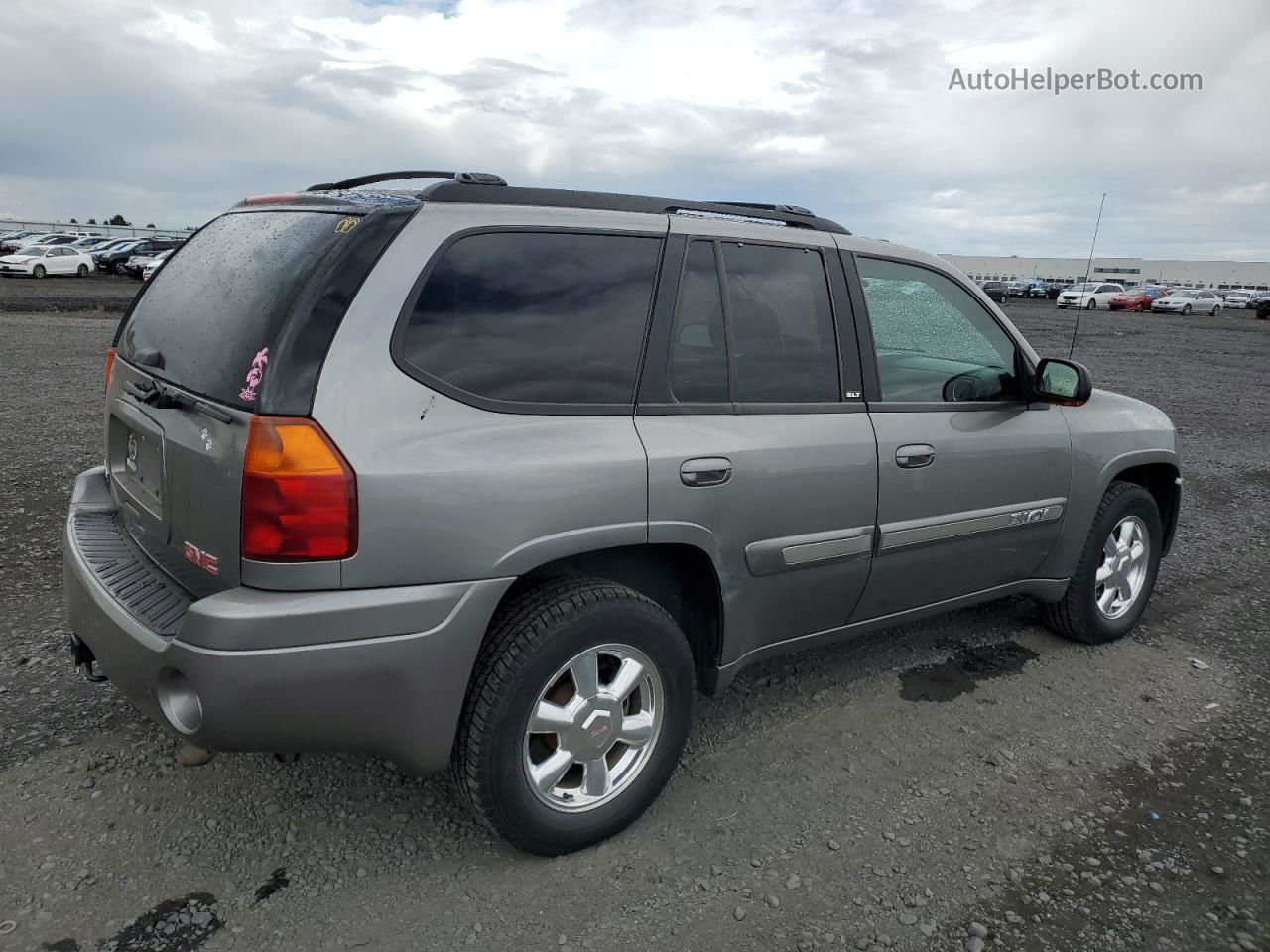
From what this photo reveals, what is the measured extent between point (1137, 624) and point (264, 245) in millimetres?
4408

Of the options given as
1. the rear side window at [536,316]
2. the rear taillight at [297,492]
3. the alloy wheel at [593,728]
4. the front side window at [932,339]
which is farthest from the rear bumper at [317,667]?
the front side window at [932,339]

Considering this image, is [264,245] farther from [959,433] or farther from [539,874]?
[959,433]

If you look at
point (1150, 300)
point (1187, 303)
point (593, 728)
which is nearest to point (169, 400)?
point (593, 728)

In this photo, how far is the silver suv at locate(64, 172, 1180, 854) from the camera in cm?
234

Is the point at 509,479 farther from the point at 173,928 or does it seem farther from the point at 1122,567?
the point at 1122,567

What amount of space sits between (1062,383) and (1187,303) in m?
51.8

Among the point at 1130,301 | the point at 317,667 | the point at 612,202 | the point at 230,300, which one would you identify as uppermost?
the point at 1130,301

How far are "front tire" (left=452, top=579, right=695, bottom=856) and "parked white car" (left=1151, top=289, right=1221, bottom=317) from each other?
53.1m

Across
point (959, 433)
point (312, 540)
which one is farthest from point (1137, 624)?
point (312, 540)

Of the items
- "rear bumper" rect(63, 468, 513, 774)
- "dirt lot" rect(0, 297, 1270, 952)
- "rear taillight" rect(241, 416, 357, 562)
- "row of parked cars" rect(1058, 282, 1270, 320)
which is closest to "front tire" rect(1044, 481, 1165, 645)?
"dirt lot" rect(0, 297, 1270, 952)

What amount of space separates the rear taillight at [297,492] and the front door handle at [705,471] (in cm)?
98

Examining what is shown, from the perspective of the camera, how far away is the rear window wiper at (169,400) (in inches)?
96.8

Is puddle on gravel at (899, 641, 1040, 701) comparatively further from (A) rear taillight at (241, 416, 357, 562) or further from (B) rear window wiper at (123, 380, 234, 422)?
(B) rear window wiper at (123, 380, 234, 422)

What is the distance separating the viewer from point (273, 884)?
8.68 ft
